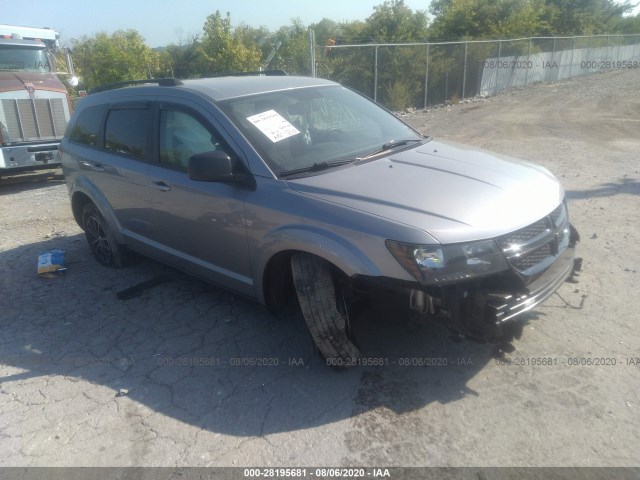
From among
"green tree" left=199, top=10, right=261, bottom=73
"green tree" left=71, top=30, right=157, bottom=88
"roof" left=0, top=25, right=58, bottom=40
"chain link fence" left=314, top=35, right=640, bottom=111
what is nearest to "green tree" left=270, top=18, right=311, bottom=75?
"chain link fence" left=314, top=35, right=640, bottom=111

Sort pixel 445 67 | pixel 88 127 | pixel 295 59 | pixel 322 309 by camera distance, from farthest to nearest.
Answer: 1. pixel 445 67
2. pixel 295 59
3. pixel 88 127
4. pixel 322 309

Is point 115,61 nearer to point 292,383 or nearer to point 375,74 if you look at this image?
point 375,74

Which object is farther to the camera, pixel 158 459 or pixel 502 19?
pixel 502 19

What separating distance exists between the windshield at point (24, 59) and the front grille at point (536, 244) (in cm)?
1121

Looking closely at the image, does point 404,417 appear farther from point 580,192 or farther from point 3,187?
point 3,187

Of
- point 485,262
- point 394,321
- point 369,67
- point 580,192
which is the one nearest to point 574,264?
point 485,262

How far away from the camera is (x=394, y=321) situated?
3094 millimetres

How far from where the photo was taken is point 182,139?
409 cm

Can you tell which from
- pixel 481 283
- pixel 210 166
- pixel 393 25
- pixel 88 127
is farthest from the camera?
pixel 393 25

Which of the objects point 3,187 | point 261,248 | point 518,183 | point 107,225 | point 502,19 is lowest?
point 3,187

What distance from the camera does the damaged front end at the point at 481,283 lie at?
275 centimetres

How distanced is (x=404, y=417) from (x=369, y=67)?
14.4 meters

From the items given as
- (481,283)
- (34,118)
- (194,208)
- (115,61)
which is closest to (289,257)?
(194,208)

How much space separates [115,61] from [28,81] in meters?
18.5
